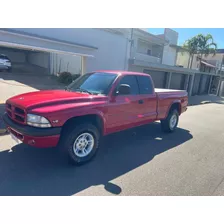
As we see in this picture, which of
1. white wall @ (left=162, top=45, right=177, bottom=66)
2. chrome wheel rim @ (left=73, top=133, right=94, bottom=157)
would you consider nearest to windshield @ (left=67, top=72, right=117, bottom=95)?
chrome wheel rim @ (left=73, top=133, right=94, bottom=157)

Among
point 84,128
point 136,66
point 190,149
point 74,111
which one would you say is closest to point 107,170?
point 84,128

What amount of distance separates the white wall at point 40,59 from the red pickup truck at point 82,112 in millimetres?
19572

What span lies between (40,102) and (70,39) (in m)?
7.13

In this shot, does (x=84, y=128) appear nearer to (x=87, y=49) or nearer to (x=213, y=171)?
(x=213, y=171)

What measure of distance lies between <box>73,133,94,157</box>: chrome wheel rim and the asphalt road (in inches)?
10.0

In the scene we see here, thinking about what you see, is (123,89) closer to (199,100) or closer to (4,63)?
(199,100)

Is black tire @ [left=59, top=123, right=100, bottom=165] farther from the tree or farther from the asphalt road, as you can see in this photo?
the tree

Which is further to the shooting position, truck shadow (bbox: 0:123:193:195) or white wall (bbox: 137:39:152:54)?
white wall (bbox: 137:39:152:54)

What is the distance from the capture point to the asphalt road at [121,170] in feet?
9.67

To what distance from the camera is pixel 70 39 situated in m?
9.44

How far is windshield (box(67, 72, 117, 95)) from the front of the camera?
415 cm

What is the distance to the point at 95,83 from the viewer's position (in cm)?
438

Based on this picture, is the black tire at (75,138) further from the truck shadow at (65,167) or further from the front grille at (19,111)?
the front grille at (19,111)

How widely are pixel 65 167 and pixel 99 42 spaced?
911 cm
